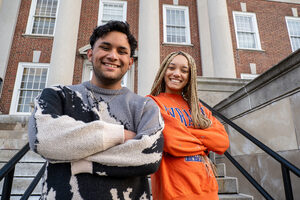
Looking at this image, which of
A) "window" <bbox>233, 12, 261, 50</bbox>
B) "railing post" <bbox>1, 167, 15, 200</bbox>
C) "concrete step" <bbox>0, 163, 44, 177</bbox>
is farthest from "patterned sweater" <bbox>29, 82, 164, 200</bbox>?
"window" <bbox>233, 12, 261, 50</bbox>

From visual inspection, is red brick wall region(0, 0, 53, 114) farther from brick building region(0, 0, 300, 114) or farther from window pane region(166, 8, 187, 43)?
window pane region(166, 8, 187, 43)

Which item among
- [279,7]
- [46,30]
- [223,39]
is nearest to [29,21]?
[46,30]

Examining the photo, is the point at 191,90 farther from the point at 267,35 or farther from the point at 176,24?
the point at 267,35

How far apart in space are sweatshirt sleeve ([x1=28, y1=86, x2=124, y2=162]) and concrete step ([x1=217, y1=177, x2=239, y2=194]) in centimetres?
262

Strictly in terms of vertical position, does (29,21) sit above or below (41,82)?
above

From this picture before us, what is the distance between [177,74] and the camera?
1917 millimetres

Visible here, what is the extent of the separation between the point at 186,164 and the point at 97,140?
29.8 inches

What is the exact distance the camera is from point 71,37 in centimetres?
834

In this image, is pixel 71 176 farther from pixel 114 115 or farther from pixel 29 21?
pixel 29 21

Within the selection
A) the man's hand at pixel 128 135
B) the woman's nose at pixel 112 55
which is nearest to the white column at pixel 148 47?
the woman's nose at pixel 112 55

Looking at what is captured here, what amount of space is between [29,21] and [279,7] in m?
14.2

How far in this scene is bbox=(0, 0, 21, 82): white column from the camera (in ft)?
31.1

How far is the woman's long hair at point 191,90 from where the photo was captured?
1.81 metres

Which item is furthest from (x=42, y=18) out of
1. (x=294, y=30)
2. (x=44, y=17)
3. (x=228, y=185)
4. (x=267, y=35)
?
(x=294, y=30)
